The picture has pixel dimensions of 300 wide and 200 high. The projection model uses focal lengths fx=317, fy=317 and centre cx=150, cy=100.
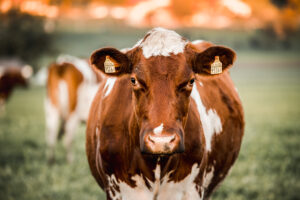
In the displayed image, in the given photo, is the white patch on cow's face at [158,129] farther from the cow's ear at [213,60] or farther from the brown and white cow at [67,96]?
the brown and white cow at [67,96]

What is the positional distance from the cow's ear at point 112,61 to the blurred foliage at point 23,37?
2838 centimetres

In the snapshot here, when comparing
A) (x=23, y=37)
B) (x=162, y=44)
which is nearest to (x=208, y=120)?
(x=162, y=44)

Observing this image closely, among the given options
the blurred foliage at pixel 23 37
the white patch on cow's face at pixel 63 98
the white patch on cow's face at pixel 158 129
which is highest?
the blurred foliage at pixel 23 37

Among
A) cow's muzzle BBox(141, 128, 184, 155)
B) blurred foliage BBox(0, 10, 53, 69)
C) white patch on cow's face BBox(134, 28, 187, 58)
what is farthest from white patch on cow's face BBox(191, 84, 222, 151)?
blurred foliage BBox(0, 10, 53, 69)

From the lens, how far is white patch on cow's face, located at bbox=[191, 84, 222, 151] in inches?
104

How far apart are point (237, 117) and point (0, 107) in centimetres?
1177

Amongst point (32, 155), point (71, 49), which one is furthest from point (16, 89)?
point (32, 155)

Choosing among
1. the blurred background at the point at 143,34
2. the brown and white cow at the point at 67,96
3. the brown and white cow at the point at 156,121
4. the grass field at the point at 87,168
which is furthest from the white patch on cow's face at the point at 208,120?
the brown and white cow at the point at 67,96

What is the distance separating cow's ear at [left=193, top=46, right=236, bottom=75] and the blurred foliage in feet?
94.2

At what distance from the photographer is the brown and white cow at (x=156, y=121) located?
6.46 feet

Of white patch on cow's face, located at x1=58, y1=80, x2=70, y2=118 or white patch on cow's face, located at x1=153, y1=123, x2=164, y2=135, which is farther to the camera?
white patch on cow's face, located at x1=58, y1=80, x2=70, y2=118

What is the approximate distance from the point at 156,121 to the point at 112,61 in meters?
A: 0.65

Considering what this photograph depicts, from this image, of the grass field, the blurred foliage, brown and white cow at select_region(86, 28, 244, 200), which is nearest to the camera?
brown and white cow at select_region(86, 28, 244, 200)

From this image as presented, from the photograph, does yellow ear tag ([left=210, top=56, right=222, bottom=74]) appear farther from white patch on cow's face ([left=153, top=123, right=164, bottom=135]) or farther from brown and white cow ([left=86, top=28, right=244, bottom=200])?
white patch on cow's face ([left=153, top=123, right=164, bottom=135])
